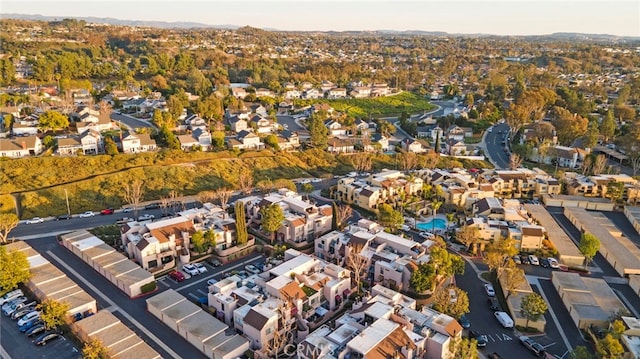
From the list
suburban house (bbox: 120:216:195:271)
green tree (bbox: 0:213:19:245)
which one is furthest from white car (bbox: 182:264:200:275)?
green tree (bbox: 0:213:19:245)

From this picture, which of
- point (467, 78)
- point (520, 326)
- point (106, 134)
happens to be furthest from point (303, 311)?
point (467, 78)

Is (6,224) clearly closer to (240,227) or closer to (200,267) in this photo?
(200,267)

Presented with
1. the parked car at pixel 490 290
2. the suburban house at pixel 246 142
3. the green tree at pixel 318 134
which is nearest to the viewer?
the parked car at pixel 490 290

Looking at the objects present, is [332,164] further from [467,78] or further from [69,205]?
[467,78]

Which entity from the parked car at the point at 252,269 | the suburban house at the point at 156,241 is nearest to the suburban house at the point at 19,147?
the suburban house at the point at 156,241

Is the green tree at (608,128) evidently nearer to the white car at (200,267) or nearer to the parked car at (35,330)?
the white car at (200,267)

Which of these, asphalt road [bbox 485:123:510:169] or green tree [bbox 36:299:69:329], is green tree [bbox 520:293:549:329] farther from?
asphalt road [bbox 485:123:510:169]

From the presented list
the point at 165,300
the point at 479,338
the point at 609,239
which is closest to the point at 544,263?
the point at 609,239
